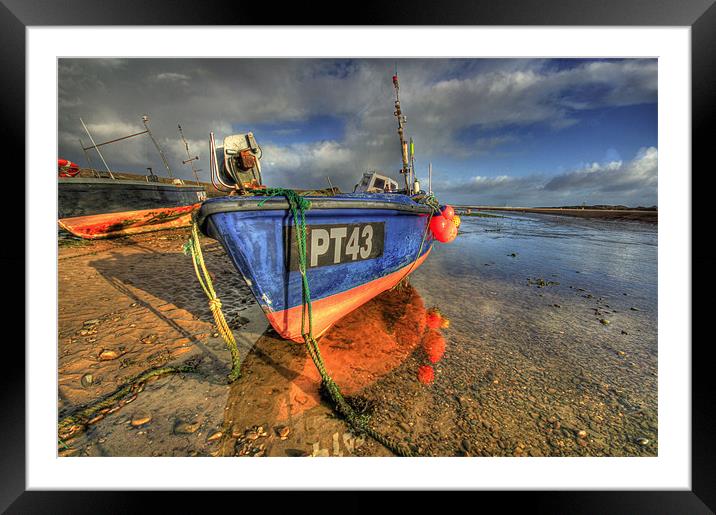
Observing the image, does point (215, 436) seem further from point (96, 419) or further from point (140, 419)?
point (96, 419)

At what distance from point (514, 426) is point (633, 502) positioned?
886mm

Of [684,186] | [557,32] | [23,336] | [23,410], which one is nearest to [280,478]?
[23,410]

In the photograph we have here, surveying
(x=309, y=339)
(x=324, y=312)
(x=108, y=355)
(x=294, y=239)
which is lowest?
(x=108, y=355)

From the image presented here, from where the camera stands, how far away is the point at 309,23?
5.54 ft

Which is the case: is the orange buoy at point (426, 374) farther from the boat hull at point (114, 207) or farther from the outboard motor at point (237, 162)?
the boat hull at point (114, 207)

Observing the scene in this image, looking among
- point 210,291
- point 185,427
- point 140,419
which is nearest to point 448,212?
point 210,291

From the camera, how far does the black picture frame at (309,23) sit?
5.03ft

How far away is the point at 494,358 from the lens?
359 cm

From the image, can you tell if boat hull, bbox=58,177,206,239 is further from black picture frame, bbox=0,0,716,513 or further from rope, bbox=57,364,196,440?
black picture frame, bbox=0,0,716,513

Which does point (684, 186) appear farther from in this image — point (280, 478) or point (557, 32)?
point (280, 478)

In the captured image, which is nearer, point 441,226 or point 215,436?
point 215,436

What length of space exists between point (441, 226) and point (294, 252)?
4645 millimetres

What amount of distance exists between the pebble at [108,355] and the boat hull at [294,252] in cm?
248

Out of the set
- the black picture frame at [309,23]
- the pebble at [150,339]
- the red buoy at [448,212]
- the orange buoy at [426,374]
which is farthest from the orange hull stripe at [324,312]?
the red buoy at [448,212]
